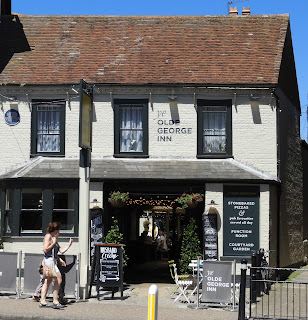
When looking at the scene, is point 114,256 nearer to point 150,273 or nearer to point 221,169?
point 221,169

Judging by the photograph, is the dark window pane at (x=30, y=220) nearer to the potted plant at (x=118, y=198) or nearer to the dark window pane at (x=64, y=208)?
the dark window pane at (x=64, y=208)

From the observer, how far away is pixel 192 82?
17734mm

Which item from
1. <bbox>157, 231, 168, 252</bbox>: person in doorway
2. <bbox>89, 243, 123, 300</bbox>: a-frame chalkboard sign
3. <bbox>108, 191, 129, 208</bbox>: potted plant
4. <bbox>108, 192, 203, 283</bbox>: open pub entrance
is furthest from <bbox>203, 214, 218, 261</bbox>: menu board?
<bbox>157, 231, 168, 252</bbox>: person in doorway

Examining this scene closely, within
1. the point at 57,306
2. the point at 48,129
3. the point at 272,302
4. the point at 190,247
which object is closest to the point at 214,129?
the point at 190,247

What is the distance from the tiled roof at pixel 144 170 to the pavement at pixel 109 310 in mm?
3709

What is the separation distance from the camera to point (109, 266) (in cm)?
1427

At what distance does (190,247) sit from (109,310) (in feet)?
15.4

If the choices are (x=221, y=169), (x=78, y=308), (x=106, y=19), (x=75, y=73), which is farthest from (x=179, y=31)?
(x=78, y=308)

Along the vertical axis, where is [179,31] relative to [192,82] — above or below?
above

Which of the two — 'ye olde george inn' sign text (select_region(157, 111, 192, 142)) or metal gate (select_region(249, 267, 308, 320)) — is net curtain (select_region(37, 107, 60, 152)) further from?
metal gate (select_region(249, 267, 308, 320))

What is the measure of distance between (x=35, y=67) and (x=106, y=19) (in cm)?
303

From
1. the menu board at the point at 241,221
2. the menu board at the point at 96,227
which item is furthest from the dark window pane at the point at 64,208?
the menu board at the point at 241,221

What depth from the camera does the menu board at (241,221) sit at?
17000 mm

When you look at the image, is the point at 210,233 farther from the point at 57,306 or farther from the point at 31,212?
the point at 57,306
